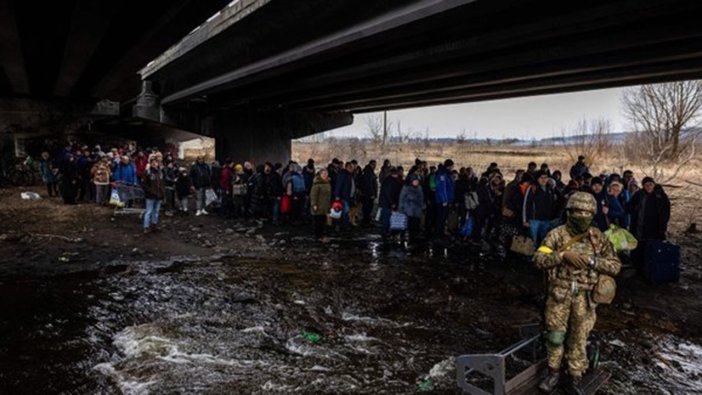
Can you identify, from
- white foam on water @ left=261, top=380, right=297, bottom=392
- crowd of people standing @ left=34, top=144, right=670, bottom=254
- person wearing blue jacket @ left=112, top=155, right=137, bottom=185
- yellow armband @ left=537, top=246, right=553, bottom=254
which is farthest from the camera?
person wearing blue jacket @ left=112, top=155, right=137, bottom=185

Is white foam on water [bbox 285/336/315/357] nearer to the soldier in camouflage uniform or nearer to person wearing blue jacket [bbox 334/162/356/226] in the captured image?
the soldier in camouflage uniform

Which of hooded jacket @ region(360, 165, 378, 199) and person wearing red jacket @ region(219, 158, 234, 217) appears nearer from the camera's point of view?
hooded jacket @ region(360, 165, 378, 199)

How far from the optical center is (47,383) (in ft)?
14.9

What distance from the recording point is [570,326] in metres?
4.28

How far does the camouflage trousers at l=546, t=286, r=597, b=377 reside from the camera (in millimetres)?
4207

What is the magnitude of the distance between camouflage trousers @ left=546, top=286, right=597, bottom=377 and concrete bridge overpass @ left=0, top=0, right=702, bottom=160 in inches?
162

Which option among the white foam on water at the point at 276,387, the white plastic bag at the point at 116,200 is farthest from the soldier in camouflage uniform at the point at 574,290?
the white plastic bag at the point at 116,200

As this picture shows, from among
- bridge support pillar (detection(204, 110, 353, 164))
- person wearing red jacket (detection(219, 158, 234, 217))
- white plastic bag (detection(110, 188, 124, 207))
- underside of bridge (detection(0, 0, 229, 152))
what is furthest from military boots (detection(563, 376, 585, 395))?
bridge support pillar (detection(204, 110, 353, 164))

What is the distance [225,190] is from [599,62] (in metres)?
10.8

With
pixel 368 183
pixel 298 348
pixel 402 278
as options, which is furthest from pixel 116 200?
pixel 298 348

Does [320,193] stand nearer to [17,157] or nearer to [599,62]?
[599,62]

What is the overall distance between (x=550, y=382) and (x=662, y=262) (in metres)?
5.85

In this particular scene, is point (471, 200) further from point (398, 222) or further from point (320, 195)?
point (320, 195)

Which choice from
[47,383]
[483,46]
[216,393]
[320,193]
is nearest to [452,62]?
[483,46]
